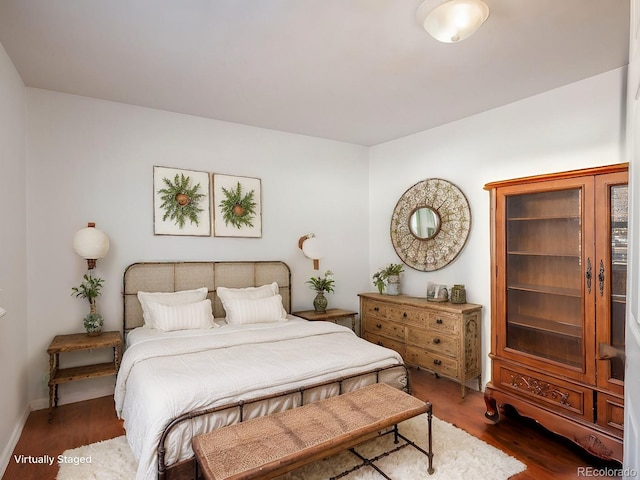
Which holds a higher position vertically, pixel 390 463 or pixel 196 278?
pixel 196 278

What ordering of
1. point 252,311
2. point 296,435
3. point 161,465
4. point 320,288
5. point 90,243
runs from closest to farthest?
point 161,465
point 296,435
point 90,243
point 252,311
point 320,288

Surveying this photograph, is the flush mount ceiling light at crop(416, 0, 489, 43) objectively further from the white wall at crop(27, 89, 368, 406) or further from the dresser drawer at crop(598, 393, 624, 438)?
the white wall at crop(27, 89, 368, 406)

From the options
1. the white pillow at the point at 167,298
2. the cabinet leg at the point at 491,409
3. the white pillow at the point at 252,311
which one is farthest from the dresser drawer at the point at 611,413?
the white pillow at the point at 167,298

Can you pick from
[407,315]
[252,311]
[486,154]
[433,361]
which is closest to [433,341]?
[433,361]

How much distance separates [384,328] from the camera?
4180 millimetres

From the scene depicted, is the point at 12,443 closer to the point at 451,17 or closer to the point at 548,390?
the point at 548,390

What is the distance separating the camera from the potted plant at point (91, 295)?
10.4ft

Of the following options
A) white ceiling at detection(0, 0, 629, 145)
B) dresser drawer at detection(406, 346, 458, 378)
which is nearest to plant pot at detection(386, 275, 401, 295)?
dresser drawer at detection(406, 346, 458, 378)

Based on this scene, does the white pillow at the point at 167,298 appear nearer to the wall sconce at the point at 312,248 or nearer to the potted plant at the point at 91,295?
the potted plant at the point at 91,295

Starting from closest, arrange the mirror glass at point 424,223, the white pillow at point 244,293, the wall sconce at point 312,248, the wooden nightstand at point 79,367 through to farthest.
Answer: the wooden nightstand at point 79,367, the white pillow at point 244,293, the mirror glass at point 424,223, the wall sconce at point 312,248

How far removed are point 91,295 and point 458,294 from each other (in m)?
3.41

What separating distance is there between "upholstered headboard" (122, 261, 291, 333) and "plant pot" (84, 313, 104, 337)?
0.89ft

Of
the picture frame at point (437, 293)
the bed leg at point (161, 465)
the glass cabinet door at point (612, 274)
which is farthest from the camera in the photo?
the picture frame at point (437, 293)

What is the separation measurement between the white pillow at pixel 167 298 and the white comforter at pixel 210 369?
0.79 feet
